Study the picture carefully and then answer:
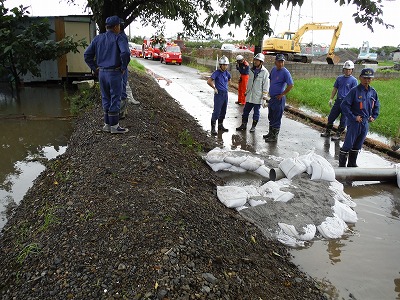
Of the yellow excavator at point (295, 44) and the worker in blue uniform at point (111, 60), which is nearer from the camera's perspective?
the worker in blue uniform at point (111, 60)

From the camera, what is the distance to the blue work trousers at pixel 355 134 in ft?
18.5

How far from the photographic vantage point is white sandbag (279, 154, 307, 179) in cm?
510

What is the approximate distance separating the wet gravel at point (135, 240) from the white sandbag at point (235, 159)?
→ 664mm

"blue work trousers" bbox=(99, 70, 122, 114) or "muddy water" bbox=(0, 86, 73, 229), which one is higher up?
"blue work trousers" bbox=(99, 70, 122, 114)

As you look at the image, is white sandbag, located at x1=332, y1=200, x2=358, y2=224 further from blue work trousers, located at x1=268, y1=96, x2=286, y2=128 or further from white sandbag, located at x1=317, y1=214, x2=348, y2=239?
blue work trousers, located at x1=268, y1=96, x2=286, y2=128

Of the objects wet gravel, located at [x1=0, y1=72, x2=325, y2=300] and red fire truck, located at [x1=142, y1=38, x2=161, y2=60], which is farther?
red fire truck, located at [x1=142, y1=38, x2=161, y2=60]

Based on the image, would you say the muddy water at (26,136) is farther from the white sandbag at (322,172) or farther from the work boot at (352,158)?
the work boot at (352,158)

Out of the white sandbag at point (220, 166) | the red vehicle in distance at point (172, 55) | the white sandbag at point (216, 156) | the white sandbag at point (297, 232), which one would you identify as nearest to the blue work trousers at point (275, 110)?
the white sandbag at point (216, 156)

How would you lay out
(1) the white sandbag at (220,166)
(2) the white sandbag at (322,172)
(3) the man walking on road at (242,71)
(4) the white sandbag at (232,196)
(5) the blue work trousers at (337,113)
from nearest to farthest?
(4) the white sandbag at (232,196), (2) the white sandbag at (322,172), (1) the white sandbag at (220,166), (5) the blue work trousers at (337,113), (3) the man walking on road at (242,71)

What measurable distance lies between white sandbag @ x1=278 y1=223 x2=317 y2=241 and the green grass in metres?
5.64

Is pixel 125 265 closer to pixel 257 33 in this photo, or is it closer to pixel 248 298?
pixel 248 298

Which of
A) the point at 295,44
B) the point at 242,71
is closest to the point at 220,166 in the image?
the point at 242,71

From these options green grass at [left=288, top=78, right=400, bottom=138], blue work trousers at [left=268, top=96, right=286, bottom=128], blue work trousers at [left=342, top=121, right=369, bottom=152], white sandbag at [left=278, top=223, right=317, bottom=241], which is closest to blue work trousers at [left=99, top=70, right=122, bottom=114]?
white sandbag at [left=278, top=223, right=317, bottom=241]

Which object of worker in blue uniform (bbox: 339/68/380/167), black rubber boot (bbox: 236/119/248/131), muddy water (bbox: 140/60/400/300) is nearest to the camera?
muddy water (bbox: 140/60/400/300)
